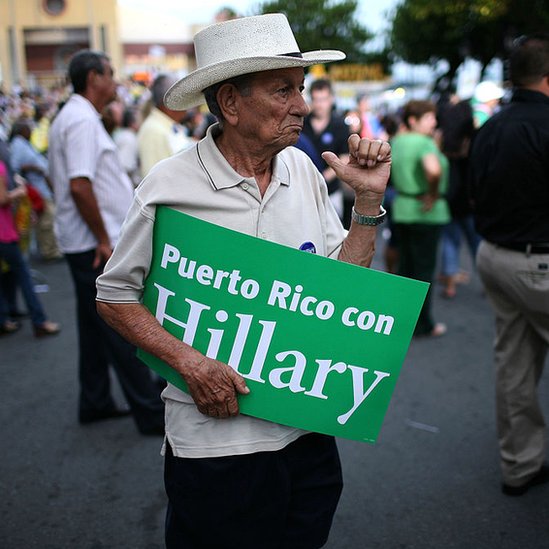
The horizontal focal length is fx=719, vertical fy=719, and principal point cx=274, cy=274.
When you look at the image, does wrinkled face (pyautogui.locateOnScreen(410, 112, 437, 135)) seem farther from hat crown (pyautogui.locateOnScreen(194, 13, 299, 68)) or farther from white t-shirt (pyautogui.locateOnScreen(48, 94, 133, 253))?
hat crown (pyautogui.locateOnScreen(194, 13, 299, 68))

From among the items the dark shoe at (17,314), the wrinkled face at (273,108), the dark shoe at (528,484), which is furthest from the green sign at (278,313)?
the dark shoe at (17,314)

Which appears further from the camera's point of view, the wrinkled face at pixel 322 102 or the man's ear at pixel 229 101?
the wrinkled face at pixel 322 102

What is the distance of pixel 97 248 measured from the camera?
12.7 ft

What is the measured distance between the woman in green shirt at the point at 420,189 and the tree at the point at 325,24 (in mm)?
60115

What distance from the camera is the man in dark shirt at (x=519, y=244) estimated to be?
305 cm

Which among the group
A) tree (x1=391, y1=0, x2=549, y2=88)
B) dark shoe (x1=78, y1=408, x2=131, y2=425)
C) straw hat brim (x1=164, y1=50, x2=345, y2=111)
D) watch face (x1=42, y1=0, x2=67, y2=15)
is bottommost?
dark shoe (x1=78, y1=408, x2=131, y2=425)

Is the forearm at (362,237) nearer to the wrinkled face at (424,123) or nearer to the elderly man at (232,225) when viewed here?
the elderly man at (232,225)

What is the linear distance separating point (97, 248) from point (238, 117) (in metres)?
2.13

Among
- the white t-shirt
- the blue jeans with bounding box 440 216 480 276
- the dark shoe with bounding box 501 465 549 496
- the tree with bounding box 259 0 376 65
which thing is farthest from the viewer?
the tree with bounding box 259 0 376 65

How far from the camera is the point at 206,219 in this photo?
1923 mm

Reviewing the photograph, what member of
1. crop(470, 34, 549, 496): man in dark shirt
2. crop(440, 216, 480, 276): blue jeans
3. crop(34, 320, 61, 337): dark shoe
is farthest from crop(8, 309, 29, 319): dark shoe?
crop(470, 34, 549, 496): man in dark shirt

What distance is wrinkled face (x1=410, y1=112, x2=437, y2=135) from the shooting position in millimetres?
5586

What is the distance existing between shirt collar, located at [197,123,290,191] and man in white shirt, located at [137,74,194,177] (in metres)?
2.58

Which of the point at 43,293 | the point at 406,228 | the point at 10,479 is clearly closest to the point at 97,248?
the point at 10,479
